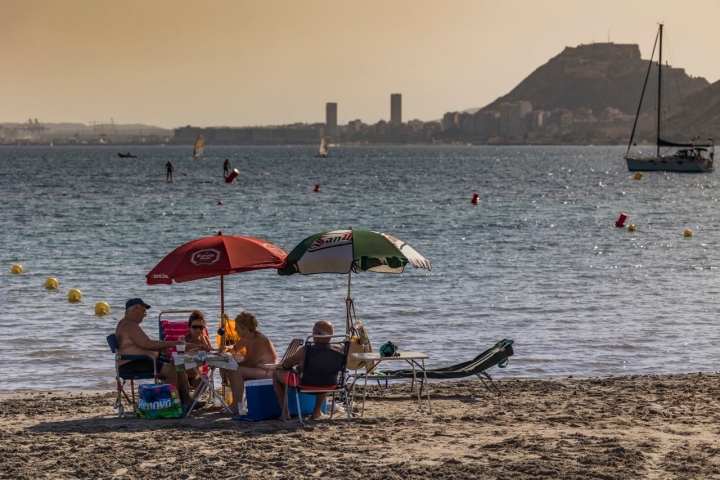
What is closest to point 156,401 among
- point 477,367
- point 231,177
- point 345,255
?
point 345,255

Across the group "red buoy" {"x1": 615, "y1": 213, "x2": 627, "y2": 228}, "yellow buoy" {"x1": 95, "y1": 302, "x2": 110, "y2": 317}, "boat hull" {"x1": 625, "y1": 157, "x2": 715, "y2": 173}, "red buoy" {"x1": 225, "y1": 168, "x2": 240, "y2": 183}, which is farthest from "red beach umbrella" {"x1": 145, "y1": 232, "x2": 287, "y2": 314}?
"boat hull" {"x1": 625, "y1": 157, "x2": 715, "y2": 173}

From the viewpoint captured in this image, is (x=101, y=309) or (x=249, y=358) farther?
(x=101, y=309)

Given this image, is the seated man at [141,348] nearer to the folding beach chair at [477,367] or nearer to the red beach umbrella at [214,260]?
the red beach umbrella at [214,260]

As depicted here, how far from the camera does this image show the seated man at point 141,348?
32.0ft

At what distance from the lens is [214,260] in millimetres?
10297

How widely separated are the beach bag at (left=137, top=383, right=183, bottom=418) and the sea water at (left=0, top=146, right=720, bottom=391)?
9.35 ft

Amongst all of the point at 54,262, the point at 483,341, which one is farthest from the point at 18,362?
the point at 54,262

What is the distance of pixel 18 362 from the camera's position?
13.6 m

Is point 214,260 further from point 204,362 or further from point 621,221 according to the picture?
point 621,221

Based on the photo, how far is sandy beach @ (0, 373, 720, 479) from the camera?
759 centimetres

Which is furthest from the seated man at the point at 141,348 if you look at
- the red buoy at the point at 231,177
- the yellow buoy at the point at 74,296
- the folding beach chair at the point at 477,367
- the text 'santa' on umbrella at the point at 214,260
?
the red buoy at the point at 231,177

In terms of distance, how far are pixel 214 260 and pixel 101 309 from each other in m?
8.07

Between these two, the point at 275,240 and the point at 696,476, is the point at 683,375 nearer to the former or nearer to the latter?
the point at 696,476

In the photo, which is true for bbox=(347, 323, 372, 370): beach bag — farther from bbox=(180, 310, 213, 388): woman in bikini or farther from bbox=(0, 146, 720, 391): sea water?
bbox=(0, 146, 720, 391): sea water
